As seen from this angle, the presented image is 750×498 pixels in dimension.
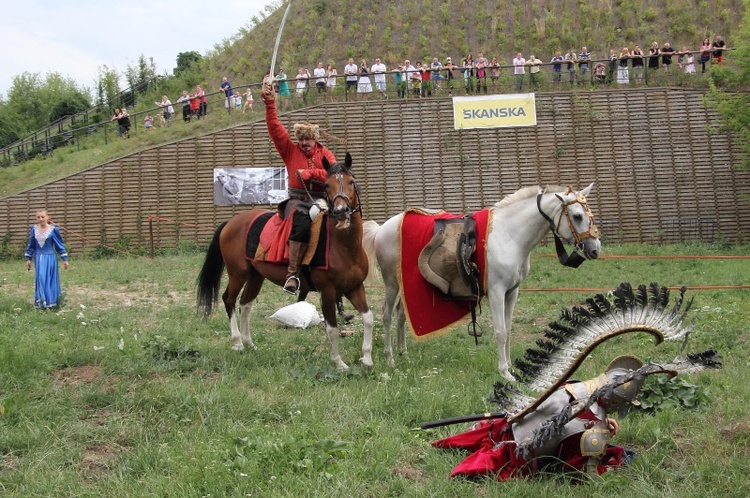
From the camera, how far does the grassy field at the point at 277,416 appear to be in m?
4.44

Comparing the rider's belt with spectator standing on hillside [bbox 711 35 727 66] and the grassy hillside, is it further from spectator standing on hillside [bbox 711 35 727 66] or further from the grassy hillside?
the grassy hillside

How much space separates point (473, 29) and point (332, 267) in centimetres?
2653

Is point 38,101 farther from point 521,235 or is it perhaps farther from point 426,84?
point 521,235

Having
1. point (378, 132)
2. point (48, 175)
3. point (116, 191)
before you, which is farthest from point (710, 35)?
point (48, 175)

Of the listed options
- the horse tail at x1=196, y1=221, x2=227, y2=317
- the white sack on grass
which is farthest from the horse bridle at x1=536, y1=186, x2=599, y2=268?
the horse tail at x1=196, y1=221, x2=227, y2=317

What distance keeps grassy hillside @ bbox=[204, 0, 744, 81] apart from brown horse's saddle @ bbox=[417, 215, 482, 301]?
2347 cm

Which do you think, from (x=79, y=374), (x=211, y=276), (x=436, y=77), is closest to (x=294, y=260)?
(x=211, y=276)

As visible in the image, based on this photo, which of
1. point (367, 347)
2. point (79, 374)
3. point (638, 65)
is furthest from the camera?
point (638, 65)

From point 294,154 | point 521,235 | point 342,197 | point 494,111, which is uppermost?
point 494,111

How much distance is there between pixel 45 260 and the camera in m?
12.2

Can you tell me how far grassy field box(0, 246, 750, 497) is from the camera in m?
4.44

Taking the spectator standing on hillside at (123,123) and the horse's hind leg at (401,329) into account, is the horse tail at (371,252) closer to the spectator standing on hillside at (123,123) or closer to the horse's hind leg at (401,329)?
the horse's hind leg at (401,329)

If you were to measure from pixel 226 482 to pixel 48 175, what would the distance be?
24.1 metres

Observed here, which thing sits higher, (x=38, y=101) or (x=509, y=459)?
(x=38, y=101)
